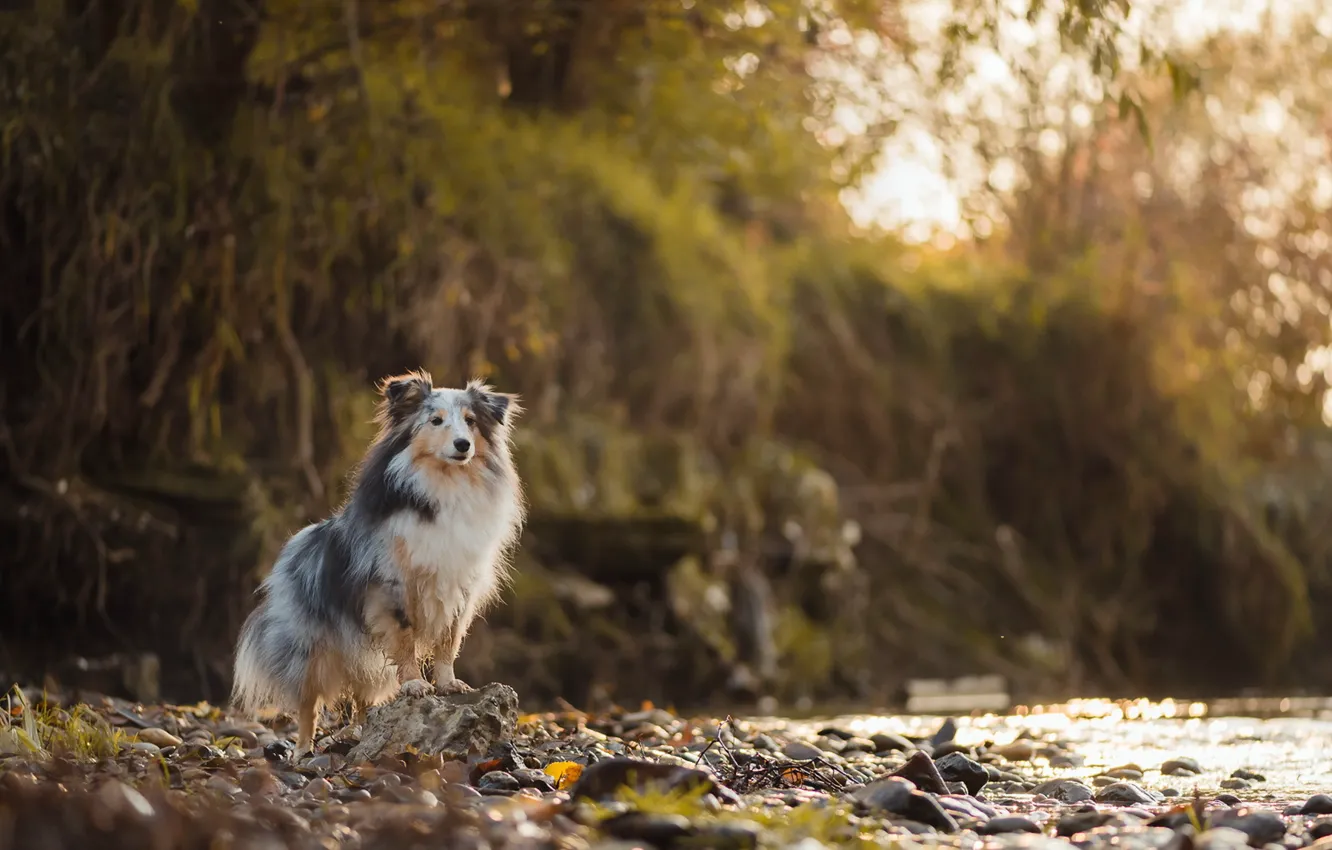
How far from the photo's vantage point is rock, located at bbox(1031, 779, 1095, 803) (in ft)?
17.5

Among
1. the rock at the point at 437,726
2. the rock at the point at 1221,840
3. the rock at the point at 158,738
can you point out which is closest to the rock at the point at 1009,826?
the rock at the point at 1221,840

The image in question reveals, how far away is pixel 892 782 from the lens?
449cm

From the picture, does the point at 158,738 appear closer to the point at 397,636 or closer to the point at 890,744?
the point at 397,636

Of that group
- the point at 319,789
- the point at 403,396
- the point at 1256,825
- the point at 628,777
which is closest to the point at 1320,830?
the point at 1256,825

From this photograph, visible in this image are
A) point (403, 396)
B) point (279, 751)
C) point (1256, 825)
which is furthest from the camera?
point (279, 751)

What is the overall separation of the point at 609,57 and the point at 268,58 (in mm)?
2287

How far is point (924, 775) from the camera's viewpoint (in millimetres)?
5039

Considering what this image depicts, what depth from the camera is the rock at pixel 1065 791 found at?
534cm

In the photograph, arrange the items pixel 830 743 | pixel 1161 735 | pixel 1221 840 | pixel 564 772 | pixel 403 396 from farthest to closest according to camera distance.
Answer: pixel 1161 735
pixel 830 743
pixel 403 396
pixel 564 772
pixel 1221 840

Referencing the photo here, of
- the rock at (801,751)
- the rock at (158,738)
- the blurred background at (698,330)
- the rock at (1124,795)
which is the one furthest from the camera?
the blurred background at (698,330)

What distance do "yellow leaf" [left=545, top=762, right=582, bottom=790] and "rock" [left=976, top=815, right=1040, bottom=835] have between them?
129 cm

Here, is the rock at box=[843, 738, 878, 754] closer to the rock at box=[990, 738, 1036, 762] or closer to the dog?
the rock at box=[990, 738, 1036, 762]

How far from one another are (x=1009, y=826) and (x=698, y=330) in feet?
27.7

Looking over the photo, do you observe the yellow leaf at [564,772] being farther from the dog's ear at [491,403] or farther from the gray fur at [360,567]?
the dog's ear at [491,403]
